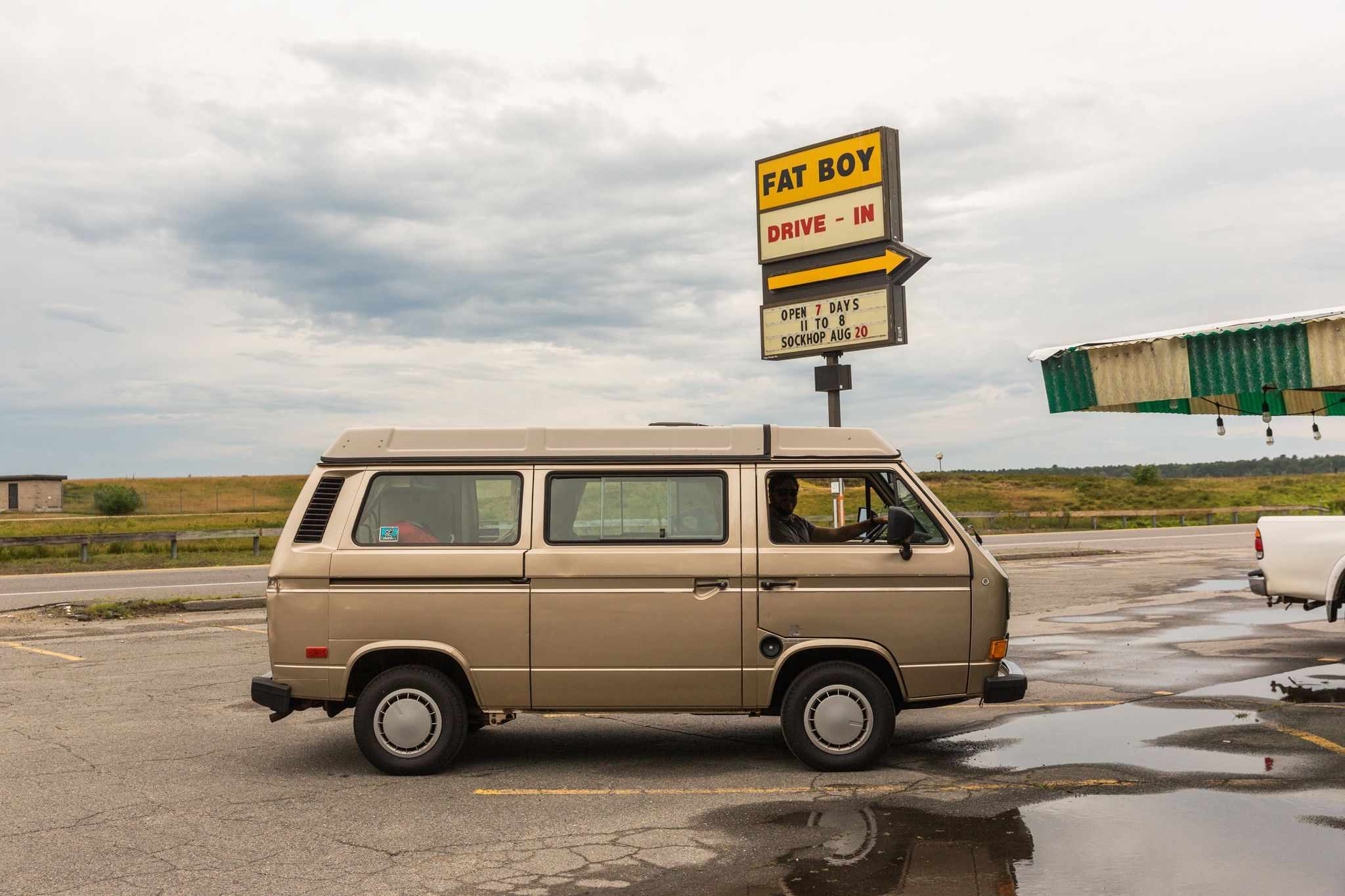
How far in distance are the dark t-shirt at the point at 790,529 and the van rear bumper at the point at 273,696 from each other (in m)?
3.30

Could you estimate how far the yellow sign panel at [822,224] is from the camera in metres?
19.8

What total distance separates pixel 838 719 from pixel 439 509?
2.90m

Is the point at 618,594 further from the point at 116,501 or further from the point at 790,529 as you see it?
the point at 116,501

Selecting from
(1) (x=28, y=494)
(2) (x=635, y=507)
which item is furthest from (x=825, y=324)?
(1) (x=28, y=494)

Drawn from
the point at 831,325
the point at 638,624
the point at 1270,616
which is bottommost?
the point at 1270,616

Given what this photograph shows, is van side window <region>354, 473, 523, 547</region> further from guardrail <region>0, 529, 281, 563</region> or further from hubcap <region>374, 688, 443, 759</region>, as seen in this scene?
guardrail <region>0, 529, 281, 563</region>

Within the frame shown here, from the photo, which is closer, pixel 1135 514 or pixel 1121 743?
pixel 1121 743


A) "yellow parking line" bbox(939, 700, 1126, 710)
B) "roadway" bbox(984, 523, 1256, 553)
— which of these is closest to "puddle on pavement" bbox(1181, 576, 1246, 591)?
→ "roadway" bbox(984, 523, 1256, 553)

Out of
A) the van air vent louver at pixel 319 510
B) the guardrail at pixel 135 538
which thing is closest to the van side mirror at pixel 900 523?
the van air vent louver at pixel 319 510

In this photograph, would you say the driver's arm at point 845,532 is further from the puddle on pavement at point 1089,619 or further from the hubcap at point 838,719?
the puddle on pavement at point 1089,619

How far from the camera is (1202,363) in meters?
13.2

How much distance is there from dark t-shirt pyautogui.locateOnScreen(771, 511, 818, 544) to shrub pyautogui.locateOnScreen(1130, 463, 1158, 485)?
7476cm

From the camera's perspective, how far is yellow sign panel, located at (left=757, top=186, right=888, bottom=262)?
19.8 m

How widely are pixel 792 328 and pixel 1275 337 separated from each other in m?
9.33
